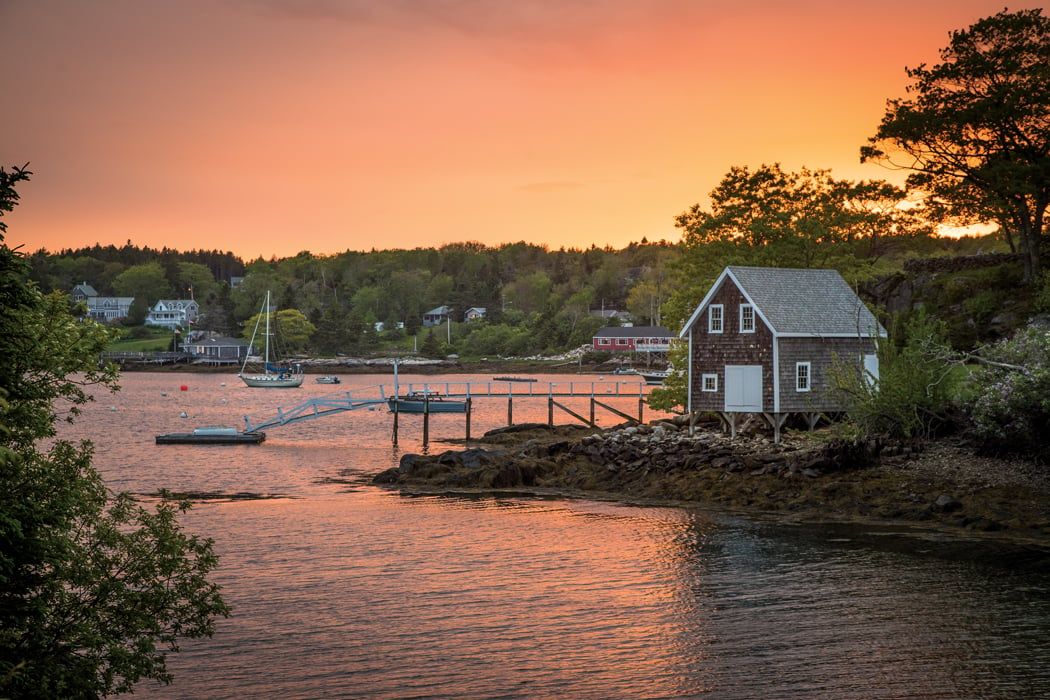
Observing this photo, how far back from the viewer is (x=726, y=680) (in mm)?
17141

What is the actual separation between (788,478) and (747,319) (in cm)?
932

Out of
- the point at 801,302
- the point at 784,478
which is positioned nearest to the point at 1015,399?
the point at 784,478

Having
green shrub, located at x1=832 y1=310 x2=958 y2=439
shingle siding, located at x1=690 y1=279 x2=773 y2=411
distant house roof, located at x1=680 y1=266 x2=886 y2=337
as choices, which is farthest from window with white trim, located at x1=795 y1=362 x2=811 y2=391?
green shrub, located at x1=832 y1=310 x2=958 y2=439

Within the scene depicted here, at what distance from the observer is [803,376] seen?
41844 millimetres

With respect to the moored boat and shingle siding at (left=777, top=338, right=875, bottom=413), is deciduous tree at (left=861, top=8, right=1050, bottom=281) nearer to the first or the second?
shingle siding at (left=777, top=338, right=875, bottom=413)

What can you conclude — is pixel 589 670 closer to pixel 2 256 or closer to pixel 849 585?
pixel 849 585

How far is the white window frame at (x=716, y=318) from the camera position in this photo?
42812 millimetres

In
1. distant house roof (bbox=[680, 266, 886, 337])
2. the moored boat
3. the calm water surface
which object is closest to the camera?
the calm water surface

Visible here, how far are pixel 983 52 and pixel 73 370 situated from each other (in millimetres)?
48297

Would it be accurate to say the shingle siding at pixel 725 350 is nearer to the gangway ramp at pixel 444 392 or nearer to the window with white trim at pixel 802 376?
the window with white trim at pixel 802 376

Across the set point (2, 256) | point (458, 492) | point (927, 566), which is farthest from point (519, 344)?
point (2, 256)

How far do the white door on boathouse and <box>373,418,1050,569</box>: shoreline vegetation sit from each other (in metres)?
1.49

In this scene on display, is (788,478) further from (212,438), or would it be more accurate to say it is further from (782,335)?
(212,438)

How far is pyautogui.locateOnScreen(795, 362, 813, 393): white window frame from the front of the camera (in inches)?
1641
